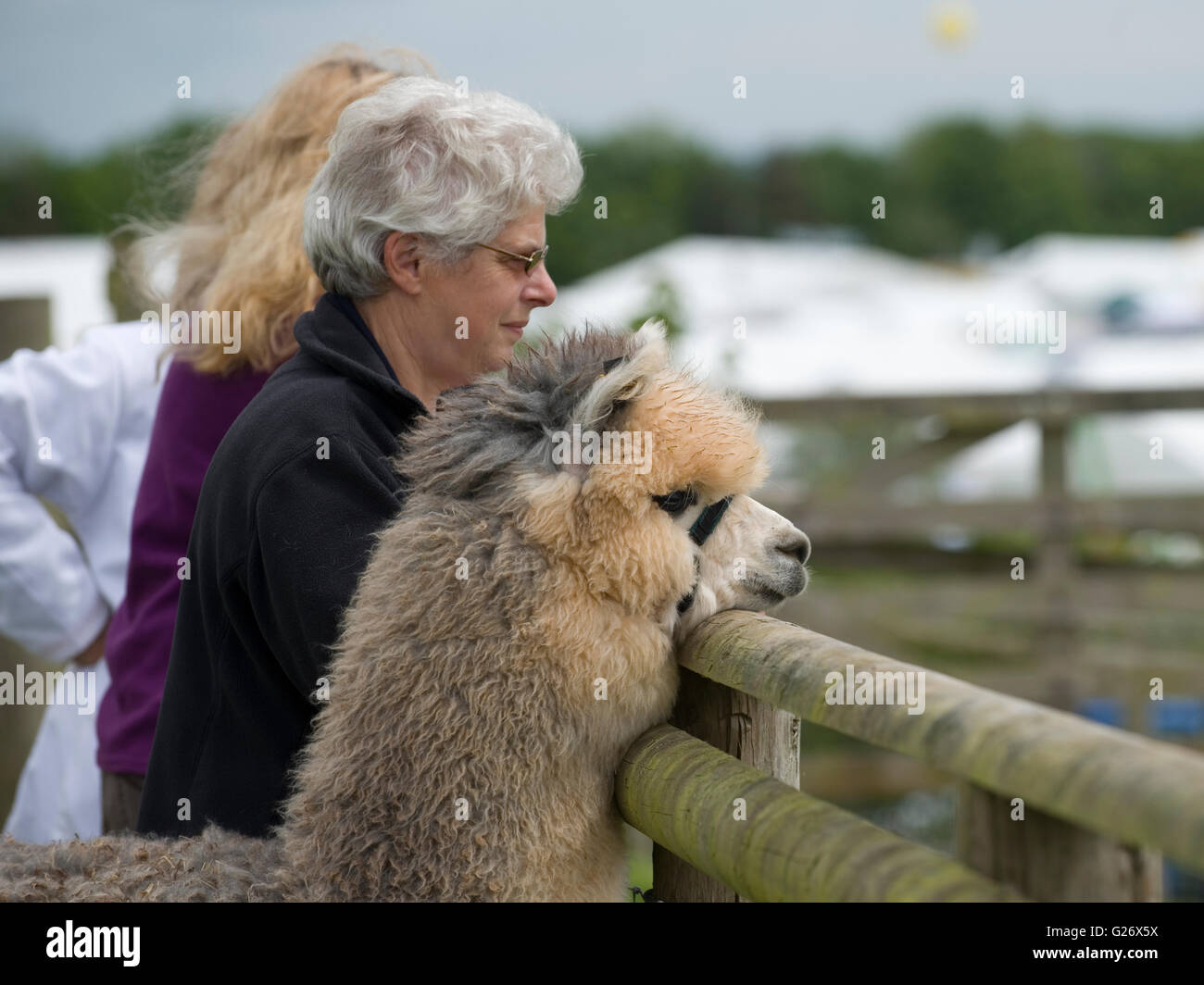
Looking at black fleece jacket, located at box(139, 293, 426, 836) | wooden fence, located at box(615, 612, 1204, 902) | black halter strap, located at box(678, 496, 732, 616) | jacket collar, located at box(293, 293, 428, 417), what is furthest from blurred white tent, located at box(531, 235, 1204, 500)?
wooden fence, located at box(615, 612, 1204, 902)

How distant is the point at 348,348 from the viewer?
2629mm

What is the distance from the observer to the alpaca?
2.12 meters

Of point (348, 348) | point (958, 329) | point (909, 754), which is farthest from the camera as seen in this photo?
point (958, 329)

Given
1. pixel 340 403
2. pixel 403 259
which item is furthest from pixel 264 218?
pixel 340 403

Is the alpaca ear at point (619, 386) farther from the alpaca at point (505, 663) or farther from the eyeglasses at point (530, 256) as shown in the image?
the eyeglasses at point (530, 256)

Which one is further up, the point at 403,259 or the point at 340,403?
the point at 403,259

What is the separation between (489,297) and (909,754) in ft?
4.83

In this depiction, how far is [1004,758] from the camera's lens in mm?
1426

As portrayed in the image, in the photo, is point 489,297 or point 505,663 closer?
point 505,663

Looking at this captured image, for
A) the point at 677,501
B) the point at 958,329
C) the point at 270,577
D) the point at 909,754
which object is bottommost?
the point at 909,754

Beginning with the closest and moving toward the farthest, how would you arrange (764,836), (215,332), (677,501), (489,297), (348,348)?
(764,836) → (677,501) → (348,348) → (489,297) → (215,332)

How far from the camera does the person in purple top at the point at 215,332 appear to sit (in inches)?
124

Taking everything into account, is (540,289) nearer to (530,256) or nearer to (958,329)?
(530,256)
